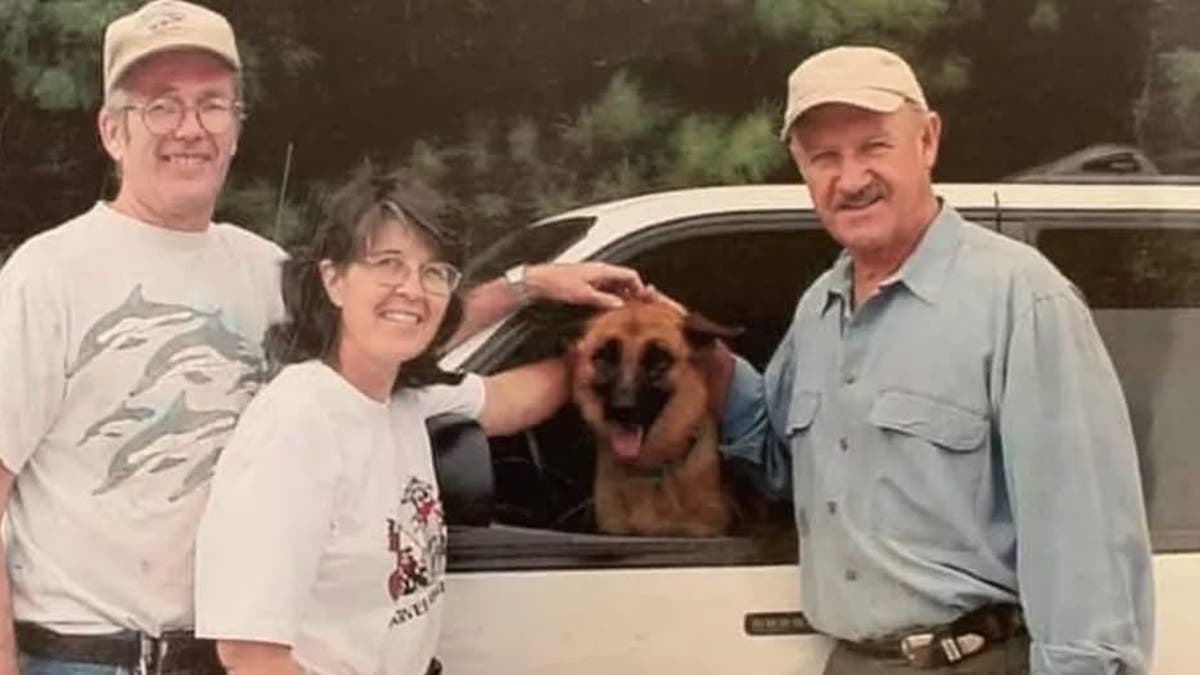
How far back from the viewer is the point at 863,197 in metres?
2.04

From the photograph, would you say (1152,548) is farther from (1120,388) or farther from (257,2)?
(257,2)

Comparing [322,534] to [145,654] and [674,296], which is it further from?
[674,296]

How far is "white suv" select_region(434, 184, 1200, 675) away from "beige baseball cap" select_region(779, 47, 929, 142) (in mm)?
121

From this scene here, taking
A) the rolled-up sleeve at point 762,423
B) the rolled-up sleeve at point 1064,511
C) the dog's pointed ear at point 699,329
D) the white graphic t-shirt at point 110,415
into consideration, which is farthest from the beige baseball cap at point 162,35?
the rolled-up sleeve at point 1064,511

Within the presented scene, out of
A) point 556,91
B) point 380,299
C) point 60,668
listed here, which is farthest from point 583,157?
point 60,668

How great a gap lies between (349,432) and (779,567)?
590 mm

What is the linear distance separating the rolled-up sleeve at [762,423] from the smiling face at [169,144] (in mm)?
708

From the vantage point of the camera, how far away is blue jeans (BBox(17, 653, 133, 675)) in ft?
6.23

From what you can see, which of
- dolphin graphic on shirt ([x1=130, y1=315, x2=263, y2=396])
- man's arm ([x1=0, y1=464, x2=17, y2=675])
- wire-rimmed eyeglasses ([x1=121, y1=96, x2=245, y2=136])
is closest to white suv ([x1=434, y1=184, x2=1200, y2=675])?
dolphin graphic on shirt ([x1=130, y1=315, x2=263, y2=396])

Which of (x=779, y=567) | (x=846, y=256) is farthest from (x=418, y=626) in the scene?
(x=846, y=256)

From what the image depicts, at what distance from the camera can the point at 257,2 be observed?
198cm

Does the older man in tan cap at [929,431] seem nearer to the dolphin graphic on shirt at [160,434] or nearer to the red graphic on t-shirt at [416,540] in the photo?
the red graphic on t-shirt at [416,540]

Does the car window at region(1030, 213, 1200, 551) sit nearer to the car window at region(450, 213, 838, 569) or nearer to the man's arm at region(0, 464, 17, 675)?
the car window at region(450, 213, 838, 569)

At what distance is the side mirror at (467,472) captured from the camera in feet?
6.68
